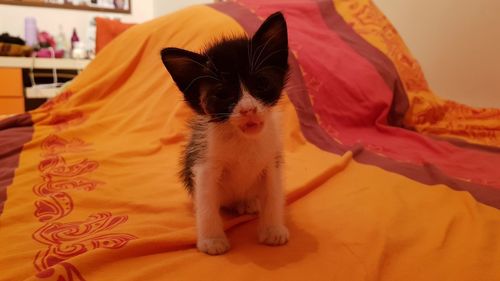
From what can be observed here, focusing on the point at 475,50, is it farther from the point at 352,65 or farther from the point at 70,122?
the point at 70,122

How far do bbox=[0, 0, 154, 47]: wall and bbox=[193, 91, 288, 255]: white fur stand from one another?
3.83 m

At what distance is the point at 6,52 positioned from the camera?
3328mm

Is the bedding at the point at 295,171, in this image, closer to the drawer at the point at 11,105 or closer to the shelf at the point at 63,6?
the drawer at the point at 11,105

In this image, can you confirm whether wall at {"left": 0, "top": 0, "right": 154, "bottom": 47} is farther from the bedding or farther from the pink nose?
the pink nose

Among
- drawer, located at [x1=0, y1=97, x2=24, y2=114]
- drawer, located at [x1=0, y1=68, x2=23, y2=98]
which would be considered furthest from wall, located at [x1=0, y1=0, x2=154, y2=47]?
drawer, located at [x1=0, y1=97, x2=24, y2=114]

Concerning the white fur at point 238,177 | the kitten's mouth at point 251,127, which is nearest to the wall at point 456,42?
the white fur at point 238,177

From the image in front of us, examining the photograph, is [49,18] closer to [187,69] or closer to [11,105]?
[11,105]

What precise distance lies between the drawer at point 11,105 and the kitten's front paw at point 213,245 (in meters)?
3.36

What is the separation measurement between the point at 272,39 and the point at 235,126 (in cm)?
19

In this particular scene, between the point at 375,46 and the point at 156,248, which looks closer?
the point at 156,248

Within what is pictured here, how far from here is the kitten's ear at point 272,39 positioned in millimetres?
713

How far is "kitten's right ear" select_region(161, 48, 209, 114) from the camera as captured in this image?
0.68 metres

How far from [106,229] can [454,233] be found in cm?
80

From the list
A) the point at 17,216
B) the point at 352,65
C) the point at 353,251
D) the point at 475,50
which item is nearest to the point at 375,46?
the point at 352,65
